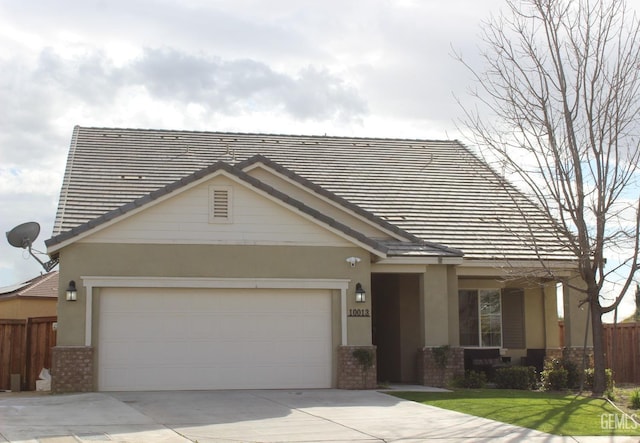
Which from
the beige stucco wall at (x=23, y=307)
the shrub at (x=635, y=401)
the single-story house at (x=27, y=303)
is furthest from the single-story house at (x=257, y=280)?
the beige stucco wall at (x=23, y=307)

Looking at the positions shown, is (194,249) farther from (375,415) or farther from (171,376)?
(375,415)

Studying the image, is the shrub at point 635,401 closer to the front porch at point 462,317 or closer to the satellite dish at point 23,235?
the front porch at point 462,317

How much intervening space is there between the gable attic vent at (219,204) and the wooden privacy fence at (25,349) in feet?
16.4

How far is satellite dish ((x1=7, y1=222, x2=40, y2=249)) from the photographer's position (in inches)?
786

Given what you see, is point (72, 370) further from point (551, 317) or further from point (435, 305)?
point (551, 317)

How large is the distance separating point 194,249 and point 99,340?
2715mm

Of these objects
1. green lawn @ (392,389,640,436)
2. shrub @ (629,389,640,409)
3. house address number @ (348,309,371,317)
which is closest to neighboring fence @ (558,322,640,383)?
green lawn @ (392,389,640,436)

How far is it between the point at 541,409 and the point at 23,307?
15653mm

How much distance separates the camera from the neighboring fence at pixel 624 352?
22.4 metres

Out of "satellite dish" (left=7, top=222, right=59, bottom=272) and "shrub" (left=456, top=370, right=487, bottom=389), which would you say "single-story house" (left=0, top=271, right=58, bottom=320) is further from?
"shrub" (left=456, top=370, right=487, bottom=389)

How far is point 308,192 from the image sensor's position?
20.8 m

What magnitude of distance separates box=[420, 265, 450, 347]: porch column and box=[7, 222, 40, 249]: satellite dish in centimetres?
951

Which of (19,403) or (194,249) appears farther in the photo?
(194,249)

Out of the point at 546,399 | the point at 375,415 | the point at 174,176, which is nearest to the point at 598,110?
the point at 546,399
